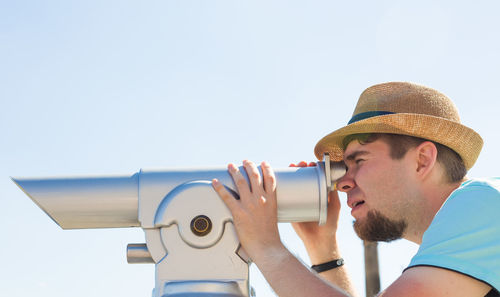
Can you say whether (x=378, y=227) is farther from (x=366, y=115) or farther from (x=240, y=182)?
(x=240, y=182)

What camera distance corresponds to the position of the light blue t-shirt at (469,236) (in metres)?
1.34

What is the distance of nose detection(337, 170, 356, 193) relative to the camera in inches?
73.3

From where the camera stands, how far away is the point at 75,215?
1.65 metres

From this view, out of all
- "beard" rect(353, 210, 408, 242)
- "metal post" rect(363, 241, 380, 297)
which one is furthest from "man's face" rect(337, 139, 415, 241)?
"metal post" rect(363, 241, 380, 297)

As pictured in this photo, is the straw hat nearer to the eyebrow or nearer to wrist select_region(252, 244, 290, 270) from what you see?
the eyebrow

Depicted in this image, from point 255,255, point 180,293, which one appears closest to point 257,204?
point 255,255

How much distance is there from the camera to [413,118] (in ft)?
6.32

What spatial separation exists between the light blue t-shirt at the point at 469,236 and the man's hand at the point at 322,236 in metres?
0.75

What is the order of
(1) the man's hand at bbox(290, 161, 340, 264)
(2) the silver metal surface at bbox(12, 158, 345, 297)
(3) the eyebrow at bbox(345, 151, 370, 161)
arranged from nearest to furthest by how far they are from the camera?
(2) the silver metal surface at bbox(12, 158, 345, 297) → (3) the eyebrow at bbox(345, 151, 370, 161) → (1) the man's hand at bbox(290, 161, 340, 264)

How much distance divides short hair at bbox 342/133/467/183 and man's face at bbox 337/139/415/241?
39 mm

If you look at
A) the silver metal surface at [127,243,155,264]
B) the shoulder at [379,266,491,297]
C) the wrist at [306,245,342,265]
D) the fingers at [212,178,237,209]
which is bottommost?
the shoulder at [379,266,491,297]

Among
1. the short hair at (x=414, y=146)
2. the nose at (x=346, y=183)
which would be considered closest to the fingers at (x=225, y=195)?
the nose at (x=346, y=183)

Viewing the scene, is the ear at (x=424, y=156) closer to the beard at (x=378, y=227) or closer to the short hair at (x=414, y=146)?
the short hair at (x=414, y=146)

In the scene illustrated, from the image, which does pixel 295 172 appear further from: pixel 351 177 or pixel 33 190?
pixel 33 190
